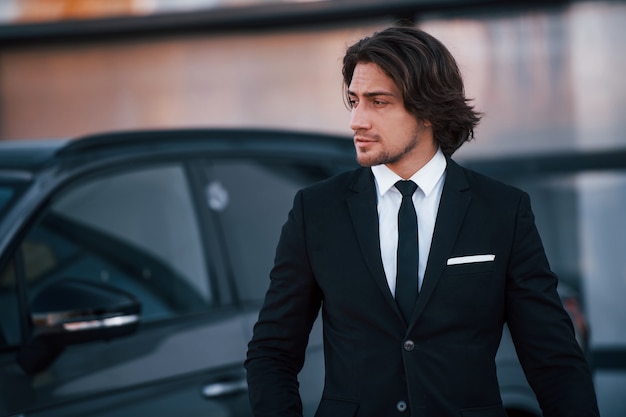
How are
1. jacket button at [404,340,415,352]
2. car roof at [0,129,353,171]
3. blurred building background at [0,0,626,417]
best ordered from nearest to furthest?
jacket button at [404,340,415,352], car roof at [0,129,353,171], blurred building background at [0,0,626,417]

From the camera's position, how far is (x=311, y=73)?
8430mm

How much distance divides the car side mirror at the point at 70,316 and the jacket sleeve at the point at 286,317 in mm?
790

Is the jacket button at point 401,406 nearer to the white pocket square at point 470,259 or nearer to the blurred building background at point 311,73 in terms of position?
the white pocket square at point 470,259

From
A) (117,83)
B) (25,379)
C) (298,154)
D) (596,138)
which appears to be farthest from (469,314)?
(117,83)

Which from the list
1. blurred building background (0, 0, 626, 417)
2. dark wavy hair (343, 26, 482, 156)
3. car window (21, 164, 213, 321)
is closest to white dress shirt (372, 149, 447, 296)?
dark wavy hair (343, 26, 482, 156)

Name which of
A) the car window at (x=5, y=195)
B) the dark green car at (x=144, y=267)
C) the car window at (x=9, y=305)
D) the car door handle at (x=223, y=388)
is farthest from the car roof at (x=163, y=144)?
the car door handle at (x=223, y=388)

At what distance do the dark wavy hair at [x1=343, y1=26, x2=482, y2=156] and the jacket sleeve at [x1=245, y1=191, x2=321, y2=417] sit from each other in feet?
1.19

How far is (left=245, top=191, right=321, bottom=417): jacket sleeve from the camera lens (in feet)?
8.83

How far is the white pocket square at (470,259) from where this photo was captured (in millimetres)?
2588

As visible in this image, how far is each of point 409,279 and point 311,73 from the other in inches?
234

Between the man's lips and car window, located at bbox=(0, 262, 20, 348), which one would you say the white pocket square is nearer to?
the man's lips

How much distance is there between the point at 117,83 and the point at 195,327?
512 centimetres

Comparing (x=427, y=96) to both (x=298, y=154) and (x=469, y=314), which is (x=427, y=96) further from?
(x=298, y=154)

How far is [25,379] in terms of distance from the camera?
332 centimetres
